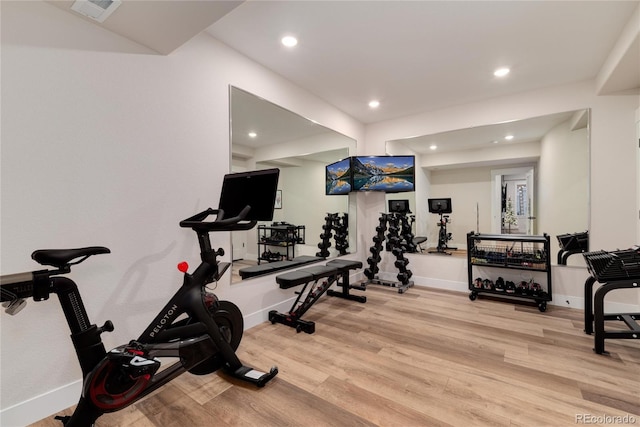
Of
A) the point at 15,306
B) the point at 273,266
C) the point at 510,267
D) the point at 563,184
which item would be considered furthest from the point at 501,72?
the point at 15,306

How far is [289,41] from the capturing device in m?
2.64

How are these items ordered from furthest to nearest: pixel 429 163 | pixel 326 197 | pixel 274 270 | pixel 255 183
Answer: pixel 429 163
pixel 326 197
pixel 274 270
pixel 255 183

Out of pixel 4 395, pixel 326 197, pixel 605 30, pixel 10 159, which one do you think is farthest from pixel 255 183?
pixel 605 30

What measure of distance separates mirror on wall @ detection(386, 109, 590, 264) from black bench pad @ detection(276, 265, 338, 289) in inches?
89.0

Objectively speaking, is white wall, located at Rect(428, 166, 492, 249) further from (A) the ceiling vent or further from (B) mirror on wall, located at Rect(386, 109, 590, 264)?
(A) the ceiling vent

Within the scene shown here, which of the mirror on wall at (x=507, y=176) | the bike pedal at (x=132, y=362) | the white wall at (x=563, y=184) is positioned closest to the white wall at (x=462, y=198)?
the mirror on wall at (x=507, y=176)

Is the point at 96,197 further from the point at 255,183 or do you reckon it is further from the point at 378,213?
the point at 378,213

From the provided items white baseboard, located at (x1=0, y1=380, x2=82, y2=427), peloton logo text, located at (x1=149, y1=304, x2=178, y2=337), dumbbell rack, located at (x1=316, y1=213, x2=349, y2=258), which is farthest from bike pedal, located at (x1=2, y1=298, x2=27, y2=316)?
dumbbell rack, located at (x1=316, y1=213, x2=349, y2=258)

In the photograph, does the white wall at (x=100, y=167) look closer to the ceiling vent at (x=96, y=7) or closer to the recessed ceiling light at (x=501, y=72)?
the ceiling vent at (x=96, y=7)

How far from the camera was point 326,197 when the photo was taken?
14.6ft

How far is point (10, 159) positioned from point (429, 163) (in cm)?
493

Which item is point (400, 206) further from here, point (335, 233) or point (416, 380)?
point (416, 380)

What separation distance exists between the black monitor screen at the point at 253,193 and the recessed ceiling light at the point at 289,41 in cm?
143

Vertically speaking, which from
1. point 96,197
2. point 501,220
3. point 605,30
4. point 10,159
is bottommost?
point 501,220
